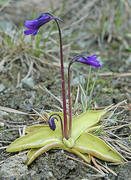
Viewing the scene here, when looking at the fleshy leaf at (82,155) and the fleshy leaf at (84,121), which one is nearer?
the fleshy leaf at (82,155)

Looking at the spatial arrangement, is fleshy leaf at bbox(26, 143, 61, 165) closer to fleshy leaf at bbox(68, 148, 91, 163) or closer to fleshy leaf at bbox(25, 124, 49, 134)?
fleshy leaf at bbox(68, 148, 91, 163)

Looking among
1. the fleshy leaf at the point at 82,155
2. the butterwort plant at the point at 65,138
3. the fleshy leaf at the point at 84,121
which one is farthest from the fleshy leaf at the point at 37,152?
the fleshy leaf at the point at 84,121

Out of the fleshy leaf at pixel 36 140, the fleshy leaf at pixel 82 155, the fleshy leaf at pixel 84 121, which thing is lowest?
the fleshy leaf at pixel 82 155

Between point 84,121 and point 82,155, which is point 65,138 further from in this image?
point 84,121

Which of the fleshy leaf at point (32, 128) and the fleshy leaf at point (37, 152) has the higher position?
the fleshy leaf at point (32, 128)

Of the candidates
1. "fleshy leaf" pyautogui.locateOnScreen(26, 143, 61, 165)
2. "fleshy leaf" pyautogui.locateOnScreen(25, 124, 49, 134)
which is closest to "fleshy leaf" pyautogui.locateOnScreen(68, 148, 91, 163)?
"fleshy leaf" pyautogui.locateOnScreen(26, 143, 61, 165)

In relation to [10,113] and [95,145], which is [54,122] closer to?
[95,145]

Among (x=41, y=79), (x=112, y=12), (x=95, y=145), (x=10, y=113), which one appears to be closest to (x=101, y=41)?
(x=112, y=12)

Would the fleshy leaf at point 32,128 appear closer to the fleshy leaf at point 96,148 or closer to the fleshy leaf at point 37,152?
the fleshy leaf at point 37,152
